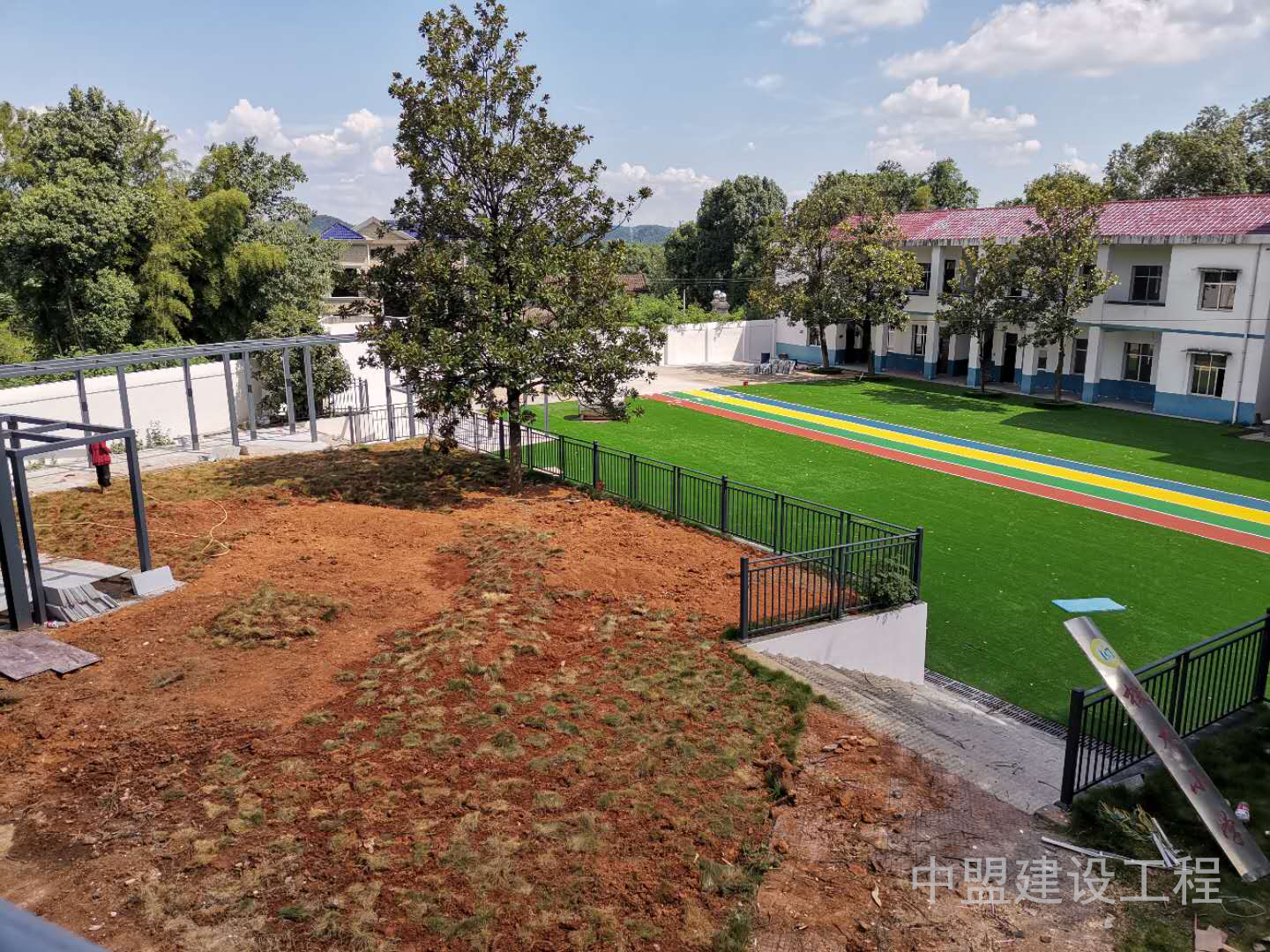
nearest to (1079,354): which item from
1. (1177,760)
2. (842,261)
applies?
(842,261)

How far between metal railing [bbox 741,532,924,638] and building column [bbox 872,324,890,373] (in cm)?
3210

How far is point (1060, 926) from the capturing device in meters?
6.55

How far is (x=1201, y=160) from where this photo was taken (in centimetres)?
5103

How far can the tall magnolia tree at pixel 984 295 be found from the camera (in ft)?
112

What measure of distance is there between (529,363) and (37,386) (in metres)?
13.7

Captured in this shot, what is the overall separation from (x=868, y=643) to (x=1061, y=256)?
83.5 ft

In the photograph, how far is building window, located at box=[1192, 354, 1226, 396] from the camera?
3072 centimetres

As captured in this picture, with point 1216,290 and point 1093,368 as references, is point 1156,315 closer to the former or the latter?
point 1216,290

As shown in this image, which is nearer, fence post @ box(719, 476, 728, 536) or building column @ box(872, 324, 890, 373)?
fence post @ box(719, 476, 728, 536)

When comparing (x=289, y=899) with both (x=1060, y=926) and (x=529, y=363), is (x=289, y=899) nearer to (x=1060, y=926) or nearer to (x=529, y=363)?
(x=1060, y=926)

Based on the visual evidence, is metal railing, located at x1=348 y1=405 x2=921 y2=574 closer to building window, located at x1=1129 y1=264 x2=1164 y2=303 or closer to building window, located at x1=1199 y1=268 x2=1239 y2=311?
building window, located at x1=1199 y1=268 x2=1239 y2=311

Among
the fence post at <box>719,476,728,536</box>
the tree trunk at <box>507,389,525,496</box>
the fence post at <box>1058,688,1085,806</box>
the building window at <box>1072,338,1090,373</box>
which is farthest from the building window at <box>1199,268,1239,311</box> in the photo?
the fence post at <box>1058,688,1085,806</box>

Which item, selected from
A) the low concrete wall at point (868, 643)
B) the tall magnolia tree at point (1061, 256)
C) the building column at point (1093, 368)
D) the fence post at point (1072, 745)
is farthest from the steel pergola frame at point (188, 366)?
the building column at point (1093, 368)

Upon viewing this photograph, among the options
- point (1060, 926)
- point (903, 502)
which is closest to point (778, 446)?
point (903, 502)
